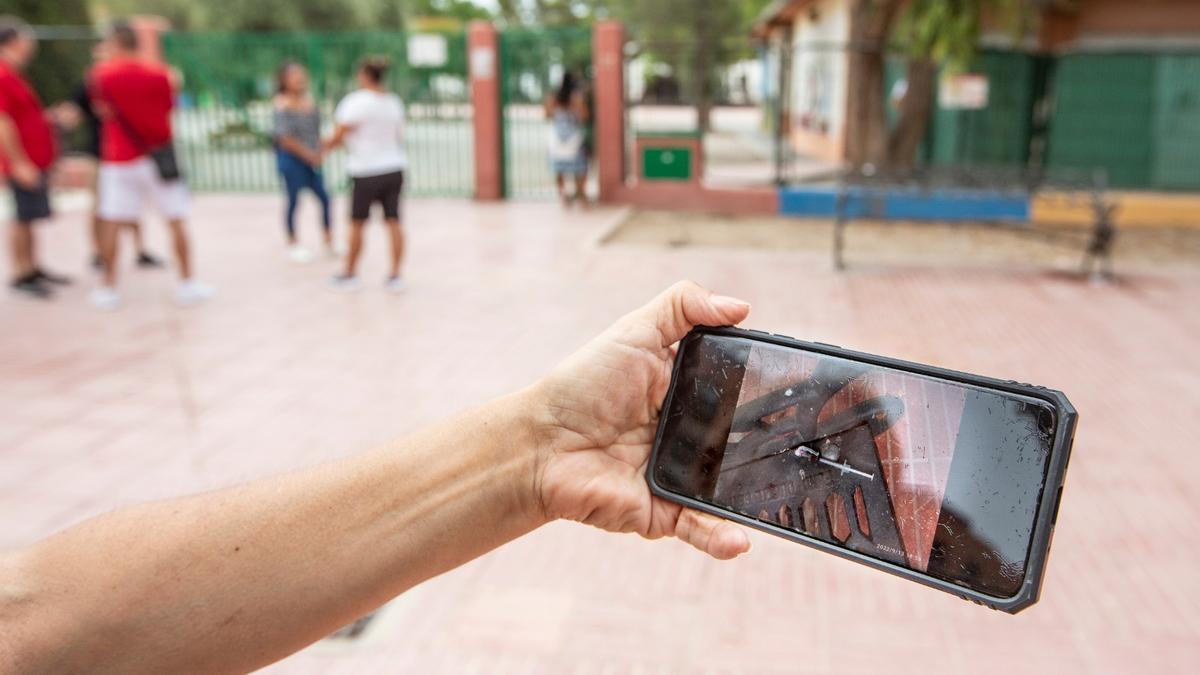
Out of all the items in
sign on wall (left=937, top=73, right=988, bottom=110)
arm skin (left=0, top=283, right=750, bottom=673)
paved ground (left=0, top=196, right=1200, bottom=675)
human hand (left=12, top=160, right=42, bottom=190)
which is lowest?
paved ground (left=0, top=196, right=1200, bottom=675)

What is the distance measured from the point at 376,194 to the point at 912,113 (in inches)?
343

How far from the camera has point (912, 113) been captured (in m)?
13.5

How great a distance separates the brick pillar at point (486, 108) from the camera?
44.9 feet

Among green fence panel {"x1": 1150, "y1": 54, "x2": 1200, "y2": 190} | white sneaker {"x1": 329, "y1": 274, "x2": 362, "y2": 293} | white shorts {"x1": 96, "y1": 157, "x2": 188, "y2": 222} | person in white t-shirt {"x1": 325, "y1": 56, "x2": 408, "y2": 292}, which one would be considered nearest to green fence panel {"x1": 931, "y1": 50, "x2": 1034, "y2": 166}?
green fence panel {"x1": 1150, "y1": 54, "x2": 1200, "y2": 190}

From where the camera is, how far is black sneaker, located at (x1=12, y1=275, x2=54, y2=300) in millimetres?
7734

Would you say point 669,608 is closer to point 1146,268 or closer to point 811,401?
point 811,401

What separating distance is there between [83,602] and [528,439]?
29.1 inches

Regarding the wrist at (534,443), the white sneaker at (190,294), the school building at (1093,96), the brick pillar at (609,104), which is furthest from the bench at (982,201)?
the wrist at (534,443)

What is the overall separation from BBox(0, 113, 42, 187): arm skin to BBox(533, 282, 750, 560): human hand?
22.3ft

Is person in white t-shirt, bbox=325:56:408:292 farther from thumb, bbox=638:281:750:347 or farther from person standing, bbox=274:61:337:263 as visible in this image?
thumb, bbox=638:281:750:347

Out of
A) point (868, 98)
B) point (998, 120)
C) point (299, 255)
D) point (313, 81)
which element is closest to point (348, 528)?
point (299, 255)

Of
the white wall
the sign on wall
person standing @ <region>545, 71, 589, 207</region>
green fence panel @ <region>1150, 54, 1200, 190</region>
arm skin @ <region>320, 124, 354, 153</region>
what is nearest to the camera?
arm skin @ <region>320, 124, 354, 153</region>

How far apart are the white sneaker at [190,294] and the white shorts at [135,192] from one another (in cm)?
60

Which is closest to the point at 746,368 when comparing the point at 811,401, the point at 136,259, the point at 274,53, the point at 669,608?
the point at 811,401
